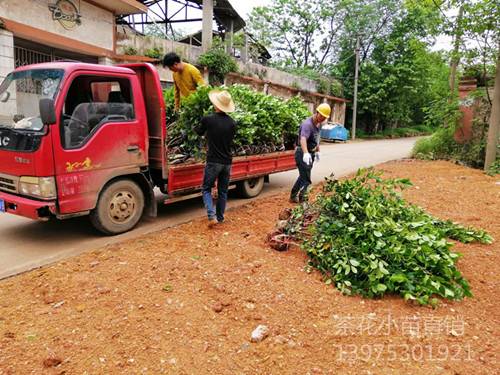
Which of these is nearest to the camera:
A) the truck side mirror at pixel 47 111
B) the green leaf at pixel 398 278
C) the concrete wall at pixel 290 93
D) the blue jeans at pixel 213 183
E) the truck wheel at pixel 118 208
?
the green leaf at pixel 398 278

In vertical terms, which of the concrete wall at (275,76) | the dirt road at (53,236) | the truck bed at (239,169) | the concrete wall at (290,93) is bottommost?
the dirt road at (53,236)

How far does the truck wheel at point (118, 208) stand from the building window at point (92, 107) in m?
0.76

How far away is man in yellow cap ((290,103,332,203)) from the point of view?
6133mm

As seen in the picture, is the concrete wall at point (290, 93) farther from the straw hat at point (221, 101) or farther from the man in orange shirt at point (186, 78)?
the straw hat at point (221, 101)

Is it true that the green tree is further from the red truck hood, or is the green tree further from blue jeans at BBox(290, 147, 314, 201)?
the red truck hood

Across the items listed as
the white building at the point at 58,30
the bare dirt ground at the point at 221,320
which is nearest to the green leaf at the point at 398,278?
the bare dirt ground at the point at 221,320

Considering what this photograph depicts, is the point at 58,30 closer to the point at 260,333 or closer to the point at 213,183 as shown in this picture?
the point at 213,183

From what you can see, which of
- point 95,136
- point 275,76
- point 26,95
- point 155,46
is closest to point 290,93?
point 275,76

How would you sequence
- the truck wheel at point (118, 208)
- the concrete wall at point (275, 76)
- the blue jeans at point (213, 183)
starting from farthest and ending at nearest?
the concrete wall at point (275, 76), the blue jeans at point (213, 183), the truck wheel at point (118, 208)

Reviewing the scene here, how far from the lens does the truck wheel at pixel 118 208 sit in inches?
190

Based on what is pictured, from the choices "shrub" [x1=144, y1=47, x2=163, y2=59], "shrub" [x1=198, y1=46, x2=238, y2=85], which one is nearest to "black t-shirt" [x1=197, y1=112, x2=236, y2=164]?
"shrub" [x1=144, y1=47, x2=163, y2=59]

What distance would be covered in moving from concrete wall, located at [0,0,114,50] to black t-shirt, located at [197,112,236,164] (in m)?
7.75

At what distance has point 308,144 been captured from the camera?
21.3ft

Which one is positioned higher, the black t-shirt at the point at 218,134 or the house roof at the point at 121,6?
the house roof at the point at 121,6
